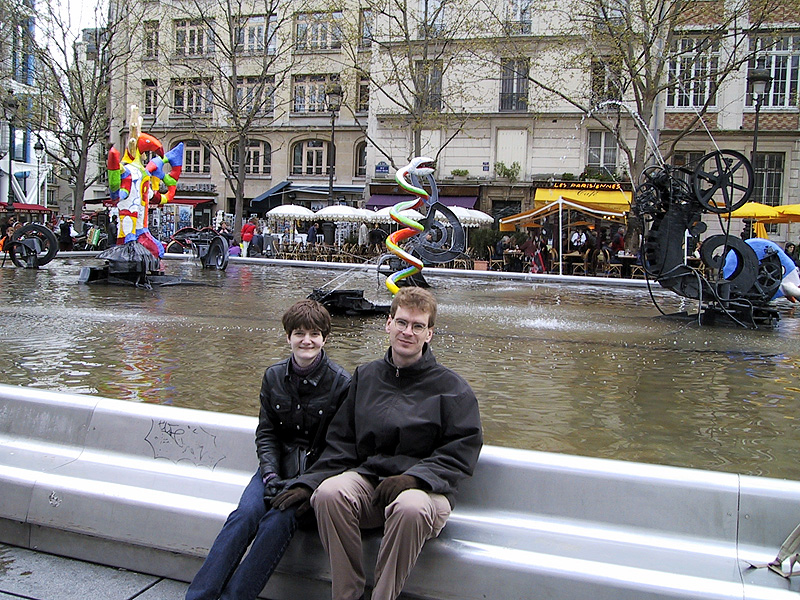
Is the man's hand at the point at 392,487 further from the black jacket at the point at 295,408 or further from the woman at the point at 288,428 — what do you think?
the black jacket at the point at 295,408

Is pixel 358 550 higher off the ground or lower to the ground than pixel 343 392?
lower

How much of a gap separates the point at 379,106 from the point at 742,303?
2666cm

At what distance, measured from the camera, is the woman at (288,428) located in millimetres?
3020

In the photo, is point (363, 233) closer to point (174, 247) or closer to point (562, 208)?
point (174, 247)

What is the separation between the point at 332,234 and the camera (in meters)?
30.8

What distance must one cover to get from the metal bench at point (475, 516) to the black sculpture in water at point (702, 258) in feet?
23.2

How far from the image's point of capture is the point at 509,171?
32.1m

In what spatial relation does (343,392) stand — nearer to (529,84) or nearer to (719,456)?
(719,456)

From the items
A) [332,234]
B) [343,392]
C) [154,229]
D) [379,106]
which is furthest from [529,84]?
[343,392]

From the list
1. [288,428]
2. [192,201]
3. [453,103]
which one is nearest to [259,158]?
[192,201]

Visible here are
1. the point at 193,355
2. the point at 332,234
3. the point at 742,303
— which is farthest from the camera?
the point at 332,234

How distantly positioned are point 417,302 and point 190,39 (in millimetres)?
38632

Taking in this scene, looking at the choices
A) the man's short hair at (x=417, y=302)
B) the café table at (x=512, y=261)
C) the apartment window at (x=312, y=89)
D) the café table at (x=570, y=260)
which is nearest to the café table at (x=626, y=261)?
the café table at (x=570, y=260)

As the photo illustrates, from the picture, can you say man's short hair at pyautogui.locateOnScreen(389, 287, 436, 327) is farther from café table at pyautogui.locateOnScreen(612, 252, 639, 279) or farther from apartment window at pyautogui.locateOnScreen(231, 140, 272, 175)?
apartment window at pyautogui.locateOnScreen(231, 140, 272, 175)
